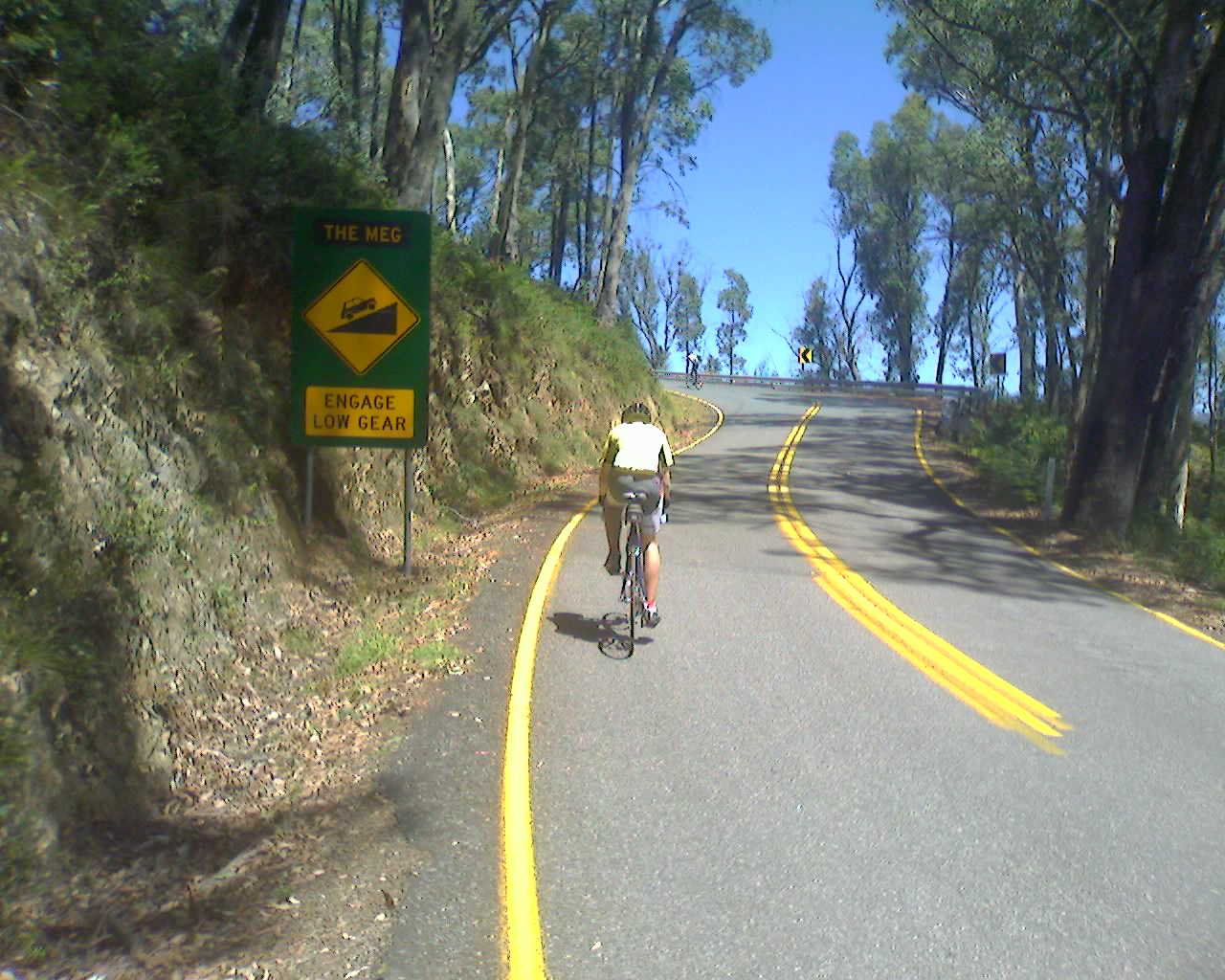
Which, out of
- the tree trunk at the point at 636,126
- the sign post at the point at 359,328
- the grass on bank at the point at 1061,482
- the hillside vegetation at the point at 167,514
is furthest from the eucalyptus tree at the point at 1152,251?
the tree trunk at the point at 636,126

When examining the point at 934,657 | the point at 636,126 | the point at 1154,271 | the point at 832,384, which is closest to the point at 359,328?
the point at 934,657

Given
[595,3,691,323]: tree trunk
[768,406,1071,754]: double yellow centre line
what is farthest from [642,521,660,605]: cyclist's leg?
[595,3,691,323]: tree trunk

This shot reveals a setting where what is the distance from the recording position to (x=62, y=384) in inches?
273

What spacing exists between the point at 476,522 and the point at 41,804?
1162 cm

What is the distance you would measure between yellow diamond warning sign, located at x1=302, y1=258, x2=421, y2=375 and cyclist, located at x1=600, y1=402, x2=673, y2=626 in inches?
100

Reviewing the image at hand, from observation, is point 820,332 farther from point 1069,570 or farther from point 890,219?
point 1069,570

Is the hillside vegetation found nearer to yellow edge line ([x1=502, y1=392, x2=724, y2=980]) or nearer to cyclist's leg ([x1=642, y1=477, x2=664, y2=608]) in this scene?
yellow edge line ([x1=502, y1=392, x2=724, y2=980])

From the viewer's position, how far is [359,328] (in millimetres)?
11320

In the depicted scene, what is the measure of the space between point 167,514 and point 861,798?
4.52 m

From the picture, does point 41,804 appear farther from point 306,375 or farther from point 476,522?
point 476,522

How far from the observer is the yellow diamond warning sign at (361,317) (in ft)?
36.7

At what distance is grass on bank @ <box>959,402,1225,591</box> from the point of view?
58.5 feet

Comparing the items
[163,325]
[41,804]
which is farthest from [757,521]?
[41,804]

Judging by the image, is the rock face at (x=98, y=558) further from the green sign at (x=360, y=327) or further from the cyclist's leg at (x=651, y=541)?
the cyclist's leg at (x=651, y=541)
